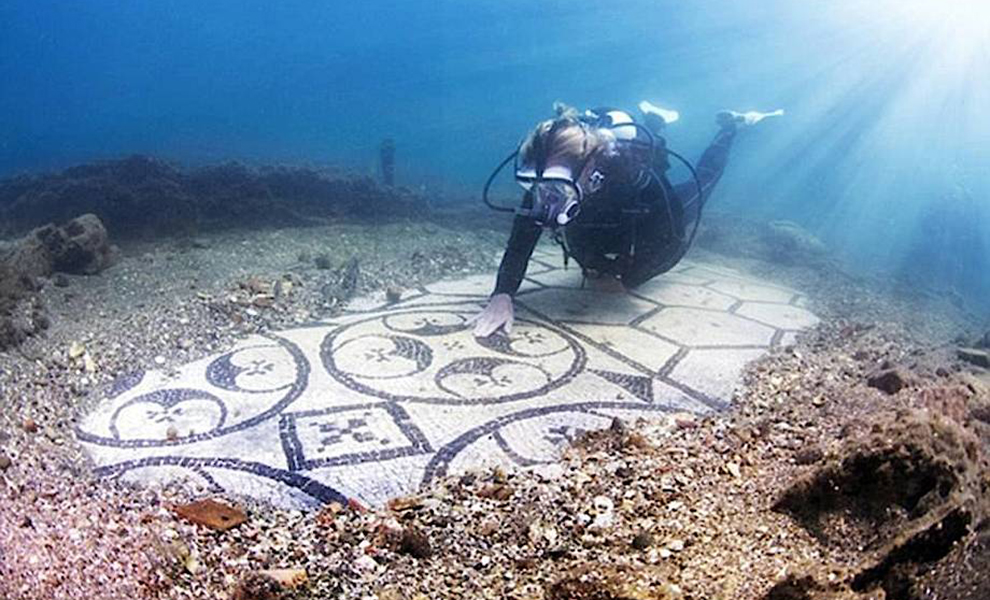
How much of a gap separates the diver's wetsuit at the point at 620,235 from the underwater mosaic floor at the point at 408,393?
0.43 metres

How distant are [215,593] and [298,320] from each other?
3.90 metres

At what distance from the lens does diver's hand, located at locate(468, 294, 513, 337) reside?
17.6 feet

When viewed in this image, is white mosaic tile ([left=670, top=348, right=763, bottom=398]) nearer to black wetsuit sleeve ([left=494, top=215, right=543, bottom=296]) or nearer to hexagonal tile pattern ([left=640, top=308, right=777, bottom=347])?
hexagonal tile pattern ([left=640, top=308, right=777, bottom=347])

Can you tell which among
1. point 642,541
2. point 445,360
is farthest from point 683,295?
point 642,541

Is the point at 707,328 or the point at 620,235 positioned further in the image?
the point at 620,235

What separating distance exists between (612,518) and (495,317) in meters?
3.22

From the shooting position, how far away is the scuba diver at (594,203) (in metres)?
4.90

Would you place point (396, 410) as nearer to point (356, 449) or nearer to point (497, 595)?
point (356, 449)

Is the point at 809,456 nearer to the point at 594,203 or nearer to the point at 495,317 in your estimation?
the point at 495,317

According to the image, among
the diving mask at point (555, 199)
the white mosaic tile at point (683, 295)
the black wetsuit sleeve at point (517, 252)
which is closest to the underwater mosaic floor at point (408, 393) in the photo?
the white mosaic tile at point (683, 295)

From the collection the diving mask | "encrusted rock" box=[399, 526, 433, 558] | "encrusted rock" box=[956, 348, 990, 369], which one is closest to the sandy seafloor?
"encrusted rock" box=[399, 526, 433, 558]

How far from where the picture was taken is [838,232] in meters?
23.0

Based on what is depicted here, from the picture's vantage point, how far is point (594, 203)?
19.3 feet

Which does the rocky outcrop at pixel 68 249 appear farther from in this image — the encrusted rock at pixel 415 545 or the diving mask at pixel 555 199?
the encrusted rock at pixel 415 545
